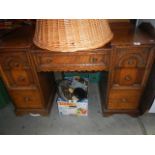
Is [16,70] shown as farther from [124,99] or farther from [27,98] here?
[124,99]

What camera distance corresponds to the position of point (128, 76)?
1.21 metres

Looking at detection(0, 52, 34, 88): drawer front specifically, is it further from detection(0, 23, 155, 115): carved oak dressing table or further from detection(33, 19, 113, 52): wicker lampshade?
detection(33, 19, 113, 52): wicker lampshade

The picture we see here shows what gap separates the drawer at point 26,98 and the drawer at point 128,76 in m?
0.70

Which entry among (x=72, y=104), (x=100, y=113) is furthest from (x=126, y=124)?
(x=72, y=104)

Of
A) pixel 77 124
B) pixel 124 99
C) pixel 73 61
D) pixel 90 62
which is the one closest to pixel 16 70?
pixel 73 61

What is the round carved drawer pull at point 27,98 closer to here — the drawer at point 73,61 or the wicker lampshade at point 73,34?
the drawer at point 73,61

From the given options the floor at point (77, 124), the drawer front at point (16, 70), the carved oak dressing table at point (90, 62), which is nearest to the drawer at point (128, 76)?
the carved oak dressing table at point (90, 62)

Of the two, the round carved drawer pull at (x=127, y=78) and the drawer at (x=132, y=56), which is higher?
the drawer at (x=132, y=56)

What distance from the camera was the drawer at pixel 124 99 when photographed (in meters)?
1.33

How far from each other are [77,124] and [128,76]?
2.29 feet

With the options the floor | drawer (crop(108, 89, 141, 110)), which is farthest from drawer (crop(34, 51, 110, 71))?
the floor
